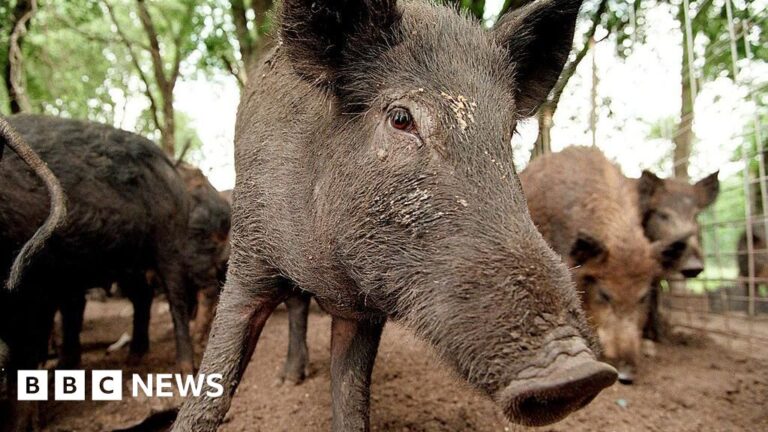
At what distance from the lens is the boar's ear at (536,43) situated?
2.69 metres

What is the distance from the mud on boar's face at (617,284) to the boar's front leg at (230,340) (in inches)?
135

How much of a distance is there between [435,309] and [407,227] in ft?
1.14

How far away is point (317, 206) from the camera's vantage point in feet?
8.03

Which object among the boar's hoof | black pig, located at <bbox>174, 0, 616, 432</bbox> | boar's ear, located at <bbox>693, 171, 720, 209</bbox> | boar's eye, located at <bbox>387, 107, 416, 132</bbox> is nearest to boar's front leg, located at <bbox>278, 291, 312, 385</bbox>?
black pig, located at <bbox>174, 0, 616, 432</bbox>

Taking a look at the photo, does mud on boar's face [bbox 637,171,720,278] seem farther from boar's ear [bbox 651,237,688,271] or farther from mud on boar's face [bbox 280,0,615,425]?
mud on boar's face [bbox 280,0,615,425]

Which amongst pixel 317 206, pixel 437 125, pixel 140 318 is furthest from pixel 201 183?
pixel 437 125

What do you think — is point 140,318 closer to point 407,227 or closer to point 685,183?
point 407,227

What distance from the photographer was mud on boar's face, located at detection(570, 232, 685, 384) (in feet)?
17.1

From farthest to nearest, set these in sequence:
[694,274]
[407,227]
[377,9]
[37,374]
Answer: [694,274], [37,374], [377,9], [407,227]

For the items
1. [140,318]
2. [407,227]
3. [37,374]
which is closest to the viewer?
[407,227]

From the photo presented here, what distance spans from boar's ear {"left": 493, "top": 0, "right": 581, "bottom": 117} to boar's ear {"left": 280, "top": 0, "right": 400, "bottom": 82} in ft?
2.15

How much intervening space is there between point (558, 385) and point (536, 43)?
80.2 inches

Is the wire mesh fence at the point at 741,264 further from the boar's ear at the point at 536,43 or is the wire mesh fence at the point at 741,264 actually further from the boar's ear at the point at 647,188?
the boar's ear at the point at 536,43

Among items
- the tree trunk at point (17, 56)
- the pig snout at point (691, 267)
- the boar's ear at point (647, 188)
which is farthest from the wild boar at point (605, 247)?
the tree trunk at point (17, 56)
